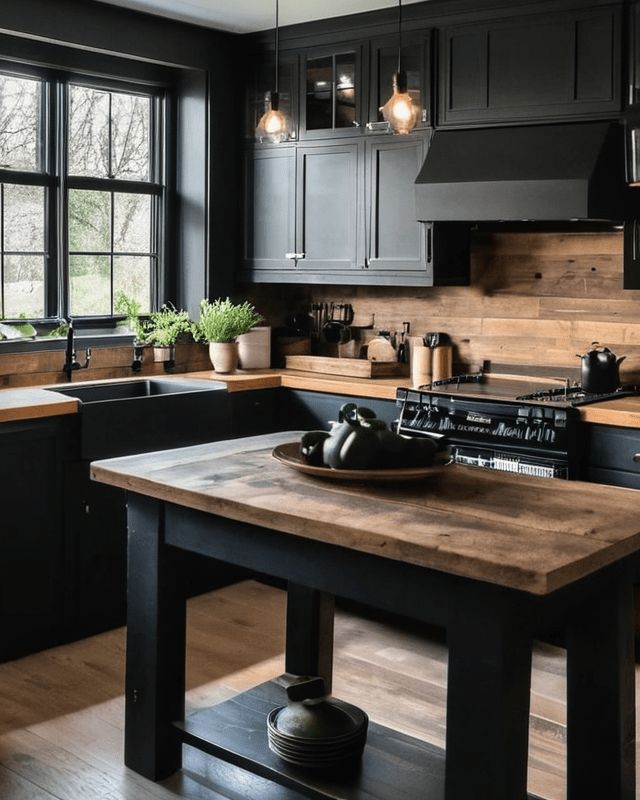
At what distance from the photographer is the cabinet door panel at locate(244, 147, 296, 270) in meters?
5.62

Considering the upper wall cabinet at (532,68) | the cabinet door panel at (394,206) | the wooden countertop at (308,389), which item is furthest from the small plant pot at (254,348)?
the upper wall cabinet at (532,68)

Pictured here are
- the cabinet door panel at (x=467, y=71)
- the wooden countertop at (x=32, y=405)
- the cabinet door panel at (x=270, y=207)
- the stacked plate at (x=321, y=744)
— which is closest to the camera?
the stacked plate at (x=321, y=744)

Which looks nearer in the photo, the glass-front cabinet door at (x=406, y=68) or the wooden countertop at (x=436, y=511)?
the wooden countertop at (x=436, y=511)

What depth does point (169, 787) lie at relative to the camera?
3217 millimetres

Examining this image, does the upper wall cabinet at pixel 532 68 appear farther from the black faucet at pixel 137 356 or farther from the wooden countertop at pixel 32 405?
the wooden countertop at pixel 32 405

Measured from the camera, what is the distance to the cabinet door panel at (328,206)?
5367 mm

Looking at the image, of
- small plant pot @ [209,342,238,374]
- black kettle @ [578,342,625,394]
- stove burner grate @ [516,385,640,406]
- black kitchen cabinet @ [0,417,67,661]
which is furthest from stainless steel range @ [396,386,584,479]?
black kitchen cabinet @ [0,417,67,661]

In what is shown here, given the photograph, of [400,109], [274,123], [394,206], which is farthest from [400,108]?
[394,206]

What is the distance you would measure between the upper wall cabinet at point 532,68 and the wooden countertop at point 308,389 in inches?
48.9

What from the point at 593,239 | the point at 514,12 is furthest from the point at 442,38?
the point at 593,239

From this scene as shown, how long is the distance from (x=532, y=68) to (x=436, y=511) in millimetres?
2800

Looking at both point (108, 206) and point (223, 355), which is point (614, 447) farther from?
point (108, 206)

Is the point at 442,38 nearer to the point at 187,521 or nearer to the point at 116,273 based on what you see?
the point at 116,273

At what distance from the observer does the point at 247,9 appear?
520 cm
